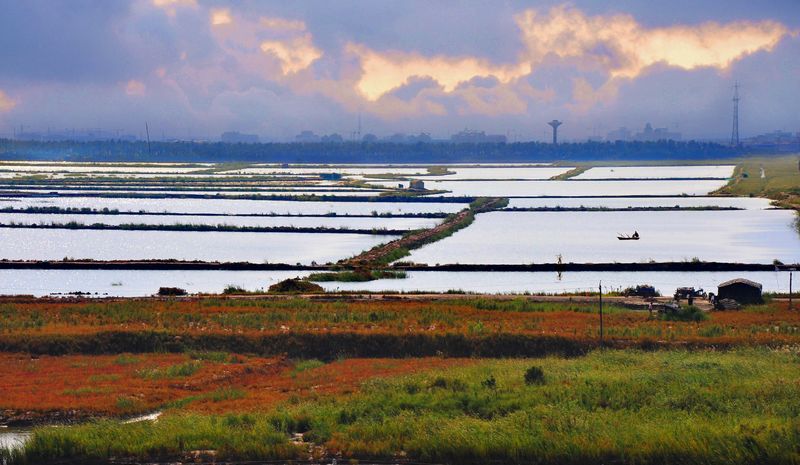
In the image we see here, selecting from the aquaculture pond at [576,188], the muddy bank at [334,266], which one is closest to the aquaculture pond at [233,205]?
the aquaculture pond at [576,188]

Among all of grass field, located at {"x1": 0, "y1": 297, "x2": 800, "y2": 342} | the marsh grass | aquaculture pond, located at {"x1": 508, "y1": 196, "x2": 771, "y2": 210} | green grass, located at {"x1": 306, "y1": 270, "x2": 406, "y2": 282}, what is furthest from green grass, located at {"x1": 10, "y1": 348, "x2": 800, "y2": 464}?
aquaculture pond, located at {"x1": 508, "y1": 196, "x2": 771, "y2": 210}

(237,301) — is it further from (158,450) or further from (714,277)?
(714,277)

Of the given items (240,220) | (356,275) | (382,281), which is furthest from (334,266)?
(240,220)

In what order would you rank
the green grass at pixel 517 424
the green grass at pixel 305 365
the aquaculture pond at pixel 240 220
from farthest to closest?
the aquaculture pond at pixel 240 220, the green grass at pixel 305 365, the green grass at pixel 517 424

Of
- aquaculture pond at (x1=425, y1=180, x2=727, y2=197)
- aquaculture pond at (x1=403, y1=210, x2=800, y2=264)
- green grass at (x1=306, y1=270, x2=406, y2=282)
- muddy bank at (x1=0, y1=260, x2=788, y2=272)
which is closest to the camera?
green grass at (x1=306, y1=270, x2=406, y2=282)

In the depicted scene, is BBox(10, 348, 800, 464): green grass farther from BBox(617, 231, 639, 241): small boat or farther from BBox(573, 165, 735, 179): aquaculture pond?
BBox(573, 165, 735, 179): aquaculture pond

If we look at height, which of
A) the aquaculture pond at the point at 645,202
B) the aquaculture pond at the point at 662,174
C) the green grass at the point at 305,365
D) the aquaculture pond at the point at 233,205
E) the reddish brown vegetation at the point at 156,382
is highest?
the aquaculture pond at the point at 233,205

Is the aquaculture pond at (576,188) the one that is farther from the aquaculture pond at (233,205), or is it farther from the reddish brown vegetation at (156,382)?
the reddish brown vegetation at (156,382)
